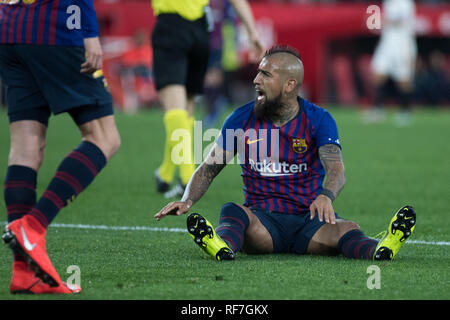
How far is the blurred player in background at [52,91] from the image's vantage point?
399 cm

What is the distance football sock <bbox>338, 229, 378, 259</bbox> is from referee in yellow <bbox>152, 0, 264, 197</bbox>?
2.72 meters

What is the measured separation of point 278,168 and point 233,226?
46 centimetres

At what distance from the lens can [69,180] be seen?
3.92m

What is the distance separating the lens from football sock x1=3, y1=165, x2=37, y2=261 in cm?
410

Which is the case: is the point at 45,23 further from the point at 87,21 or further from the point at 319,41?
the point at 319,41

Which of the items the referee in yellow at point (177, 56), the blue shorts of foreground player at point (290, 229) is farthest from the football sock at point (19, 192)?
the referee in yellow at point (177, 56)

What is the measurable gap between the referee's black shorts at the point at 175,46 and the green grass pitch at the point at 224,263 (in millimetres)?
1024

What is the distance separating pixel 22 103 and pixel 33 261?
896mm

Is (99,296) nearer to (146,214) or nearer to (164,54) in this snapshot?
(146,214)

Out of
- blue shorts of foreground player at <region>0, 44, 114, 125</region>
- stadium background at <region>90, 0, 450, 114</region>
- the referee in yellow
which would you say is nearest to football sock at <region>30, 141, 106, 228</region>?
blue shorts of foreground player at <region>0, 44, 114, 125</region>

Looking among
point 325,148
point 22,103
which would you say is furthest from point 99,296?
point 325,148

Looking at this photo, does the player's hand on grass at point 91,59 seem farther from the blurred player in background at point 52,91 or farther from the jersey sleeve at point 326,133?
the jersey sleeve at point 326,133

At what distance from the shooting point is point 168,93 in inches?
292

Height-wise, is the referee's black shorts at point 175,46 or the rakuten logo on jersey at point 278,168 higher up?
the referee's black shorts at point 175,46
